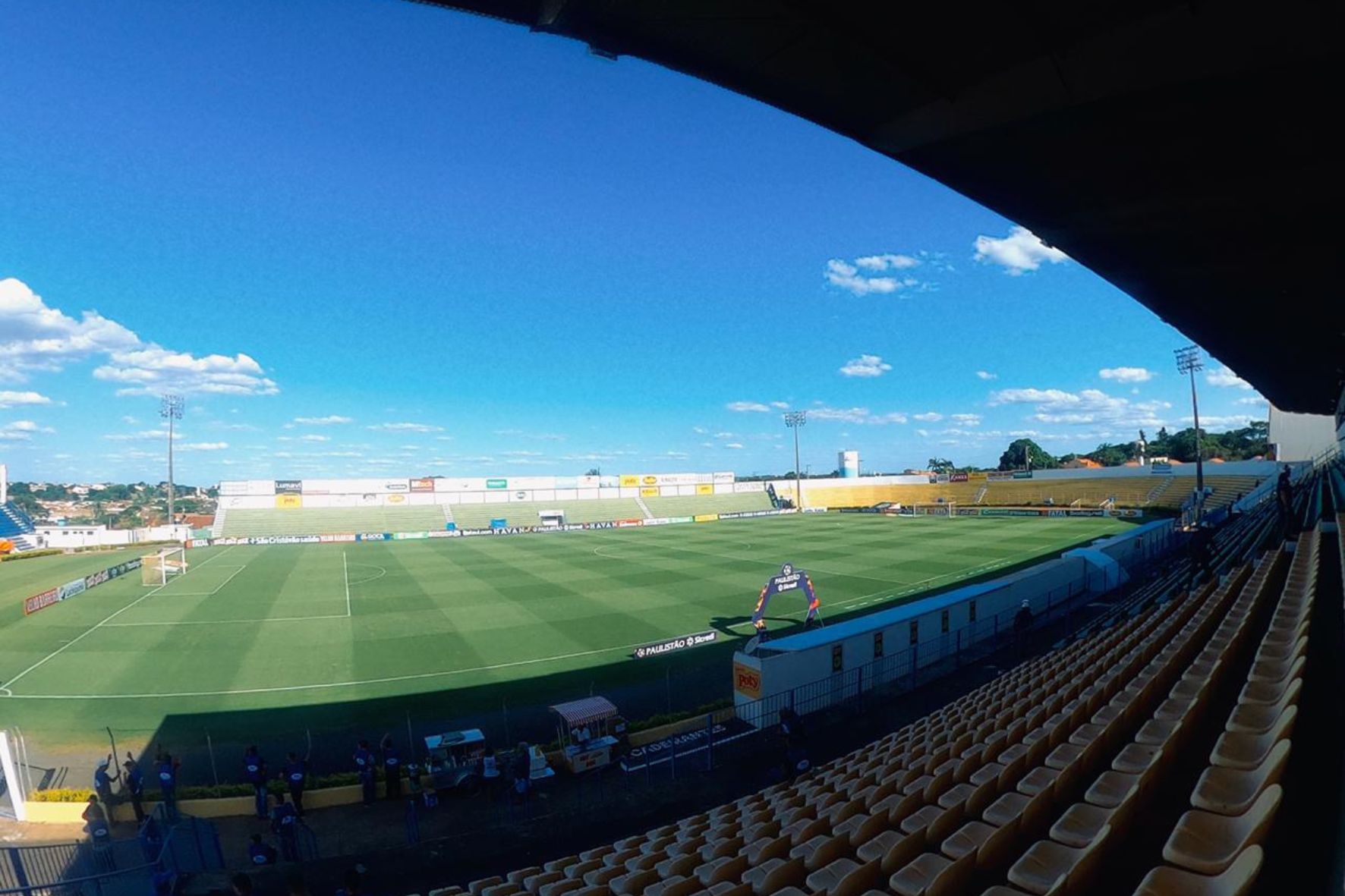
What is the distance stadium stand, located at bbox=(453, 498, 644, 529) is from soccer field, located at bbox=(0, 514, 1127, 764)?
26.3m

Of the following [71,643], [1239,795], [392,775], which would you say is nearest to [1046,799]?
[1239,795]

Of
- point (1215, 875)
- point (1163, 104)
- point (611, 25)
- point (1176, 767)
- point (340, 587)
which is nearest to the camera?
point (1215, 875)

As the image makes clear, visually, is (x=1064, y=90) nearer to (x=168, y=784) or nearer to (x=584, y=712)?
(x=584, y=712)

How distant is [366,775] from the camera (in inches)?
440

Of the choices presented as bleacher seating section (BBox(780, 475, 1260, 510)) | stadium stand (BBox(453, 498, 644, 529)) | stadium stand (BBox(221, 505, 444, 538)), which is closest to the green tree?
bleacher seating section (BBox(780, 475, 1260, 510))

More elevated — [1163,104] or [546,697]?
[1163,104]

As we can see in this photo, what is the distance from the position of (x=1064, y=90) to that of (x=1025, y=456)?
13013cm

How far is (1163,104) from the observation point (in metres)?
5.71

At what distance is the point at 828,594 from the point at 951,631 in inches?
408

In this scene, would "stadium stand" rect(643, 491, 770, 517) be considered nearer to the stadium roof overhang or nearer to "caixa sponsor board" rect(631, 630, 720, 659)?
"caixa sponsor board" rect(631, 630, 720, 659)

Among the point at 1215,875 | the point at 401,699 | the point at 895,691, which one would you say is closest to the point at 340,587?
the point at 401,699

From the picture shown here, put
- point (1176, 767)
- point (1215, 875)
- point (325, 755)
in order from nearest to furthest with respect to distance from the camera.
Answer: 1. point (1215, 875)
2. point (1176, 767)
3. point (325, 755)

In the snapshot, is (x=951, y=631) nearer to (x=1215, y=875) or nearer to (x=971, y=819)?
(x=971, y=819)

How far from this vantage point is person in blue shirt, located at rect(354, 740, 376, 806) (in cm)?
1113
